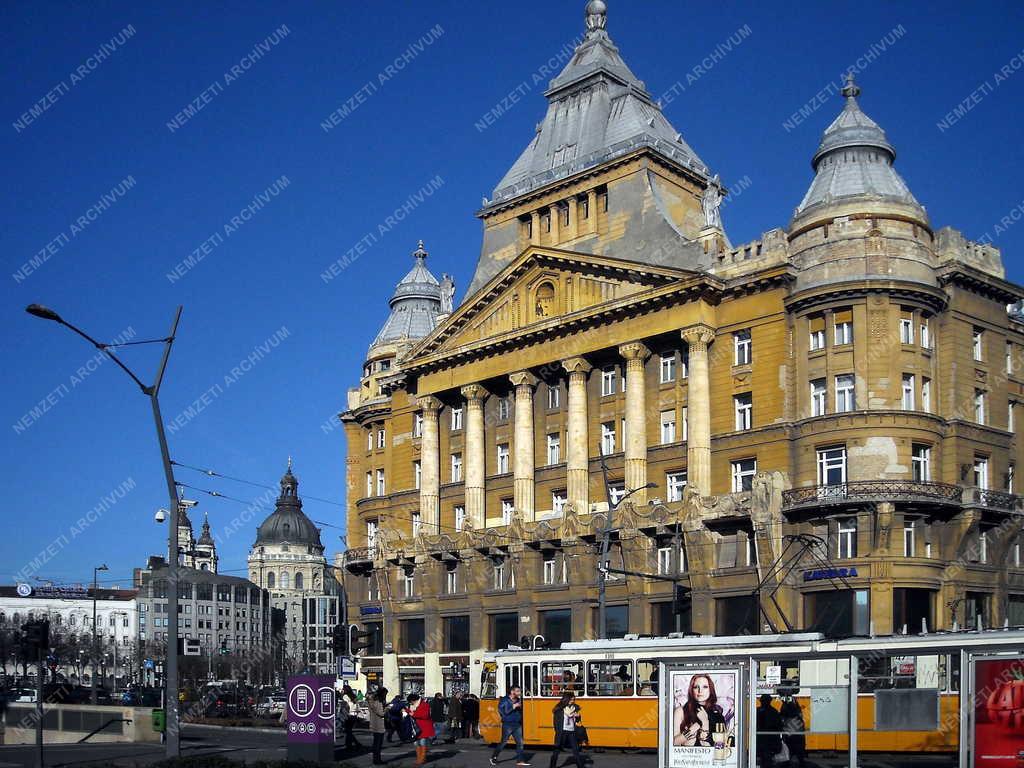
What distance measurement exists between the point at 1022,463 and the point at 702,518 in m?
16.6

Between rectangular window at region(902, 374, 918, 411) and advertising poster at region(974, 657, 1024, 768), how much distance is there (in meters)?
36.3

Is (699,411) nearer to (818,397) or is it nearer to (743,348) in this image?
(743,348)

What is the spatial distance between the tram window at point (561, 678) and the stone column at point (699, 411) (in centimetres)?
1910

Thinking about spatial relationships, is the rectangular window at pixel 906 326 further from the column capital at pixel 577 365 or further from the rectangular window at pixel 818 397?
the column capital at pixel 577 365

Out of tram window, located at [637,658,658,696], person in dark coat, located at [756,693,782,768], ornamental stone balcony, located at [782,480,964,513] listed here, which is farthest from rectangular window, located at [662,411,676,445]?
person in dark coat, located at [756,693,782,768]

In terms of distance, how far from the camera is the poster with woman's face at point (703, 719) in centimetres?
2281

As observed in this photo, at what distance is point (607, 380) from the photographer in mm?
66688

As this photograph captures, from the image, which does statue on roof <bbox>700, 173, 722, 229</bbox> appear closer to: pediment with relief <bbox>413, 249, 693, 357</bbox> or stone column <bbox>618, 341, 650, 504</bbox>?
pediment with relief <bbox>413, 249, 693, 357</bbox>

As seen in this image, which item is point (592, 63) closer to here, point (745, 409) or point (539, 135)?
point (539, 135)

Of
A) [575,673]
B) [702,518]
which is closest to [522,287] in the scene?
[702,518]

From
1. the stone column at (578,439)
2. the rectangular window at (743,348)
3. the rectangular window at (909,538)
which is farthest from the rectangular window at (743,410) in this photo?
the stone column at (578,439)

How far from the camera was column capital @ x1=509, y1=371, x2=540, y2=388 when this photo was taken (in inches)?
2726

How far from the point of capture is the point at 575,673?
41094 mm

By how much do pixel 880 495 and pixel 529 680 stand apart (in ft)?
62.1
